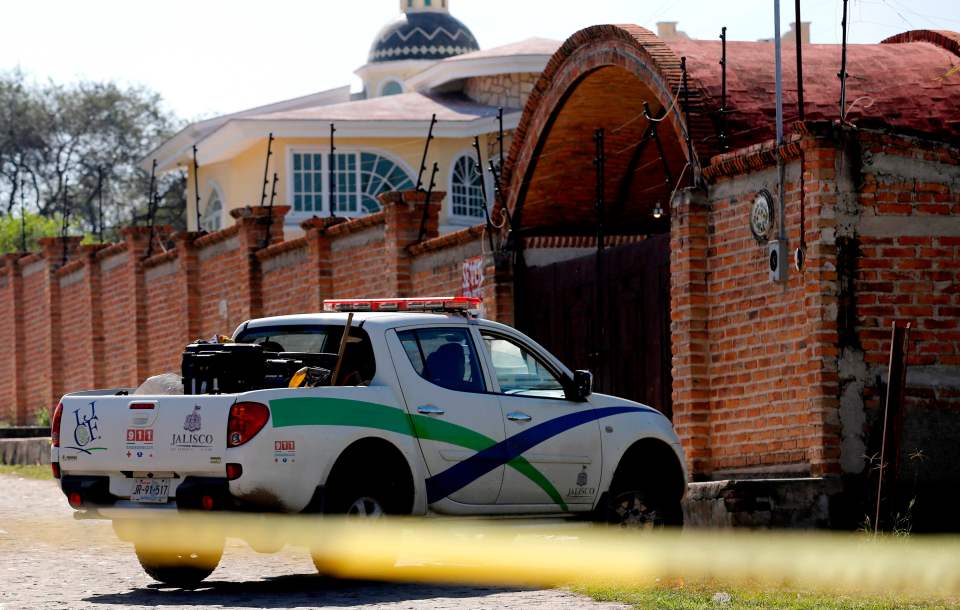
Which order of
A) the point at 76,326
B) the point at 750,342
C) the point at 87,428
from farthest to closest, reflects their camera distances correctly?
the point at 76,326, the point at 750,342, the point at 87,428

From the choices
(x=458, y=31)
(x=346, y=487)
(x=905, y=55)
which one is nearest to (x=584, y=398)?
(x=346, y=487)

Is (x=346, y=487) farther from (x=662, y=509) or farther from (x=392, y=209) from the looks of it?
(x=392, y=209)

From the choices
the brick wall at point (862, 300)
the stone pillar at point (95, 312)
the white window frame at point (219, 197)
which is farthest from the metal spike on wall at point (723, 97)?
the white window frame at point (219, 197)

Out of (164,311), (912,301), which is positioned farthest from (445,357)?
(164,311)

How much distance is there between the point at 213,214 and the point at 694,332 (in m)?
26.6

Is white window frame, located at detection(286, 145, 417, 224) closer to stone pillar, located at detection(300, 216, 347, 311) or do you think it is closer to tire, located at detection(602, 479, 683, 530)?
stone pillar, located at detection(300, 216, 347, 311)

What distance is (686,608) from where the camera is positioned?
9.92 metres

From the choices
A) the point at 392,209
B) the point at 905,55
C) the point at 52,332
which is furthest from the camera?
the point at 52,332

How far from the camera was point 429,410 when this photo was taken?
39.4 ft

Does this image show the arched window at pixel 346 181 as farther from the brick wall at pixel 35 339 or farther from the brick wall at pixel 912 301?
the brick wall at pixel 912 301

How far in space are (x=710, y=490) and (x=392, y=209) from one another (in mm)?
9708

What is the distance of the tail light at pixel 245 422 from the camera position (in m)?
11.1

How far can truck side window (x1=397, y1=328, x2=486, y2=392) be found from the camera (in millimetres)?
12250

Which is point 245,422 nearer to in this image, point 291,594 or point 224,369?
point 224,369
